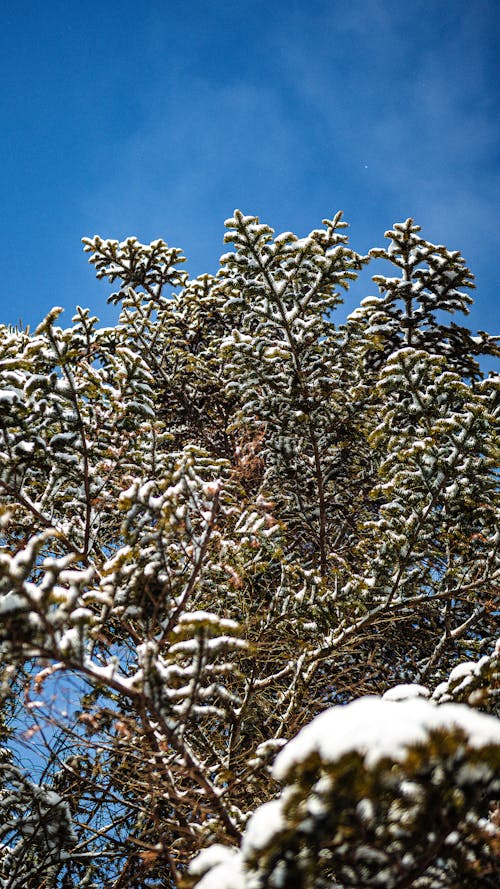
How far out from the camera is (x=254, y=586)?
5910 mm

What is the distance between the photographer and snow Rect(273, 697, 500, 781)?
1759 mm

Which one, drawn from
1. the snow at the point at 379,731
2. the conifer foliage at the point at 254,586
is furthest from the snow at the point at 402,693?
the snow at the point at 379,731

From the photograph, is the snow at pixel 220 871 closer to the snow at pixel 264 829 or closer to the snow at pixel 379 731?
the snow at pixel 264 829

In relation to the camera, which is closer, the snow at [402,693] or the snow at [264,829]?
the snow at [264,829]

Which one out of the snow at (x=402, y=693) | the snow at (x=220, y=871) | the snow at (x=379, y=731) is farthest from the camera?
the snow at (x=402, y=693)

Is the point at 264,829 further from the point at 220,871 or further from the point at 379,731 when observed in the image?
the point at 379,731

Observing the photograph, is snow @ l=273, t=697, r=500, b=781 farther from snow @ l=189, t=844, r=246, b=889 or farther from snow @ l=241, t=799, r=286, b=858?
snow @ l=189, t=844, r=246, b=889

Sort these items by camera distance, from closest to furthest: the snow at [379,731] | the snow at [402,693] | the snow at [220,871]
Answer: the snow at [379,731]
the snow at [220,871]
the snow at [402,693]

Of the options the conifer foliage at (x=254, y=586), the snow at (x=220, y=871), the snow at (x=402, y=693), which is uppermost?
the conifer foliage at (x=254, y=586)

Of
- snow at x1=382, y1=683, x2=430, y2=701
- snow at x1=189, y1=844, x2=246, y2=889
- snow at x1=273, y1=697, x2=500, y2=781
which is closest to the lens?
snow at x1=273, y1=697, x2=500, y2=781

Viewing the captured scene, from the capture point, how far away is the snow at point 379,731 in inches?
69.2

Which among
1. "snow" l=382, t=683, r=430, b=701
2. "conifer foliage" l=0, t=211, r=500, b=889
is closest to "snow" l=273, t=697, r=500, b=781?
"conifer foliage" l=0, t=211, r=500, b=889

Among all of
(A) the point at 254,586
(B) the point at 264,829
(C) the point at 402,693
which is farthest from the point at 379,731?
(A) the point at 254,586

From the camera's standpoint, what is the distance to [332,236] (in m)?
6.58
